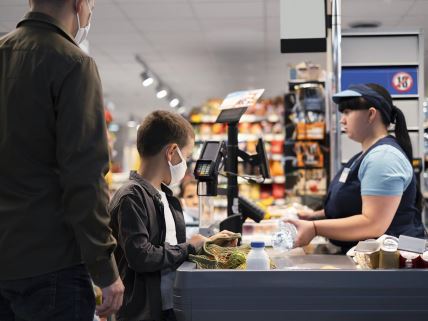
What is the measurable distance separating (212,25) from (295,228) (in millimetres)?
5856

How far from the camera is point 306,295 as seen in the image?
193 centimetres

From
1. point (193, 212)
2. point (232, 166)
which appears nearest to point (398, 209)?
point (232, 166)

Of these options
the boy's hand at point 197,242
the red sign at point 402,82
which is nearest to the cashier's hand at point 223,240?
the boy's hand at point 197,242

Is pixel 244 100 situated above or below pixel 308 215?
above

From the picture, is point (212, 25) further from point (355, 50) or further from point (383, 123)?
point (383, 123)

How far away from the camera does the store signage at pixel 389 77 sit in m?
5.81

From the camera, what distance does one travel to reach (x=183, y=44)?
9430 mm

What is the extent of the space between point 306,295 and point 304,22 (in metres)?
1.63

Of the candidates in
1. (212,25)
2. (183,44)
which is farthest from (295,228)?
(183,44)

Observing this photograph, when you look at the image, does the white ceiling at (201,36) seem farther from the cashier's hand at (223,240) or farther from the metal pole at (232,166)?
the cashier's hand at (223,240)

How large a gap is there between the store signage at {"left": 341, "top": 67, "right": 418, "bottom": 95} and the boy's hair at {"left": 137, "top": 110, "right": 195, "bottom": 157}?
371cm

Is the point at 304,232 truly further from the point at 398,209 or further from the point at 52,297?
the point at 52,297

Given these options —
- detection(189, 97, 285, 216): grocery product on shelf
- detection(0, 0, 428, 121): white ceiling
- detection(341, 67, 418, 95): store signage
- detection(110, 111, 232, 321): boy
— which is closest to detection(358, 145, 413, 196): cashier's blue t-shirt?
detection(110, 111, 232, 321): boy

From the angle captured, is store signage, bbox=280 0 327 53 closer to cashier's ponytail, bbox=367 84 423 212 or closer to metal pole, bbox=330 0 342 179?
cashier's ponytail, bbox=367 84 423 212
